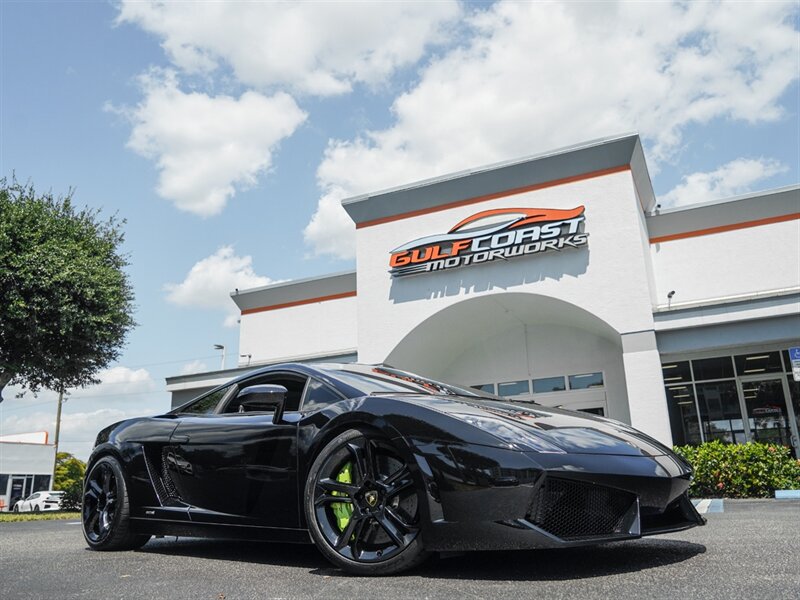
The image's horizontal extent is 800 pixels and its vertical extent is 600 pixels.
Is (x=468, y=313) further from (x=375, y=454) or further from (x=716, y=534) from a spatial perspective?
(x=375, y=454)

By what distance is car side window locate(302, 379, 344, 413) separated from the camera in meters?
3.27

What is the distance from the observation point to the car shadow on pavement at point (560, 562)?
2582 millimetres

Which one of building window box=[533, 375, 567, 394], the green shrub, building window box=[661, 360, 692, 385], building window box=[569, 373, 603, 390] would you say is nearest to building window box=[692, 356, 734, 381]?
Result: building window box=[661, 360, 692, 385]

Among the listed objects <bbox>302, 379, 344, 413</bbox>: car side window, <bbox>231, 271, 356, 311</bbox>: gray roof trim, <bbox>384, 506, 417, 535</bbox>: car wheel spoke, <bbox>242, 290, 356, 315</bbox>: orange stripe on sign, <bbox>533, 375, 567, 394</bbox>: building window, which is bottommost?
<bbox>384, 506, 417, 535</bbox>: car wheel spoke

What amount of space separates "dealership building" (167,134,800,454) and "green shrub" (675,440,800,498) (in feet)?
4.63

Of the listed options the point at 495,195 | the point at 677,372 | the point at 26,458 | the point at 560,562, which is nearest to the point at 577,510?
the point at 560,562

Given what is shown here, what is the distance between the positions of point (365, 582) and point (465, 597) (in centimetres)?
51

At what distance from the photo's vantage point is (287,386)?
3.61m

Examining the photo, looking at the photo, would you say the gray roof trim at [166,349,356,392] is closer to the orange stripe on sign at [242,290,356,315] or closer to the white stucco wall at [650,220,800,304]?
the orange stripe on sign at [242,290,356,315]

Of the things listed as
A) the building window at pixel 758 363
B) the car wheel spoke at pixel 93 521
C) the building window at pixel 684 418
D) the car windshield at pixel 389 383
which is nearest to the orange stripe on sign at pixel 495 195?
the building window at pixel 758 363

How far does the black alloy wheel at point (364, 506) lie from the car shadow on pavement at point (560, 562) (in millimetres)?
166

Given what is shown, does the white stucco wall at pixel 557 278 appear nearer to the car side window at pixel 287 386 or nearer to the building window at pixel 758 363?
the building window at pixel 758 363

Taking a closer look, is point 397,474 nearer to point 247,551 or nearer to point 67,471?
point 247,551

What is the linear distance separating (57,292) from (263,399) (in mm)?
11151
